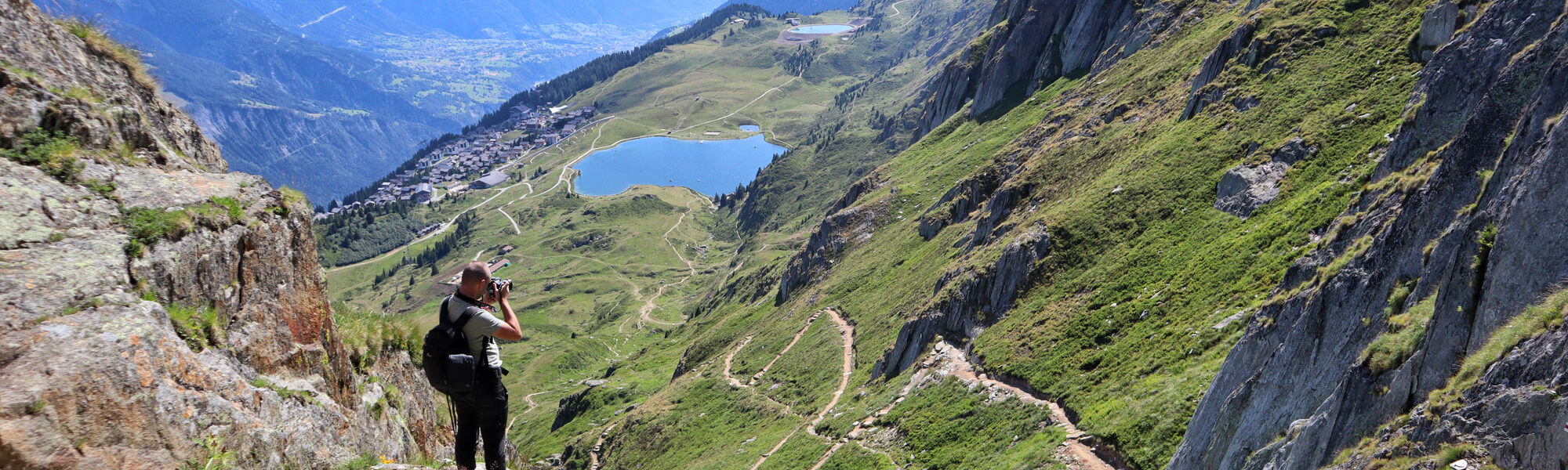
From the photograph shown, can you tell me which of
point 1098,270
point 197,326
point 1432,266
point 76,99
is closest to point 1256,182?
point 1098,270

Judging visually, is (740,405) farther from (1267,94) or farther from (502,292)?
(502,292)

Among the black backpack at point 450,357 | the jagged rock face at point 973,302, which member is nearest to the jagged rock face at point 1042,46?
the jagged rock face at point 973,302

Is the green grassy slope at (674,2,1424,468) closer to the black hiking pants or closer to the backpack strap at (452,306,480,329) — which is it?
the black hiking pants

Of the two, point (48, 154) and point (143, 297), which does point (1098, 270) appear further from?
point (48, 154)

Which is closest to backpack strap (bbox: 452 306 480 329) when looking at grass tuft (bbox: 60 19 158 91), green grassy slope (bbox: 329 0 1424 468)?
grass tuft (bbox: 60 19 158 91)

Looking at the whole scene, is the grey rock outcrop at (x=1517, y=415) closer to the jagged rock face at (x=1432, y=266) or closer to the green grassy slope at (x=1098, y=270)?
the jagged rock face at (x=1432, y=266)
